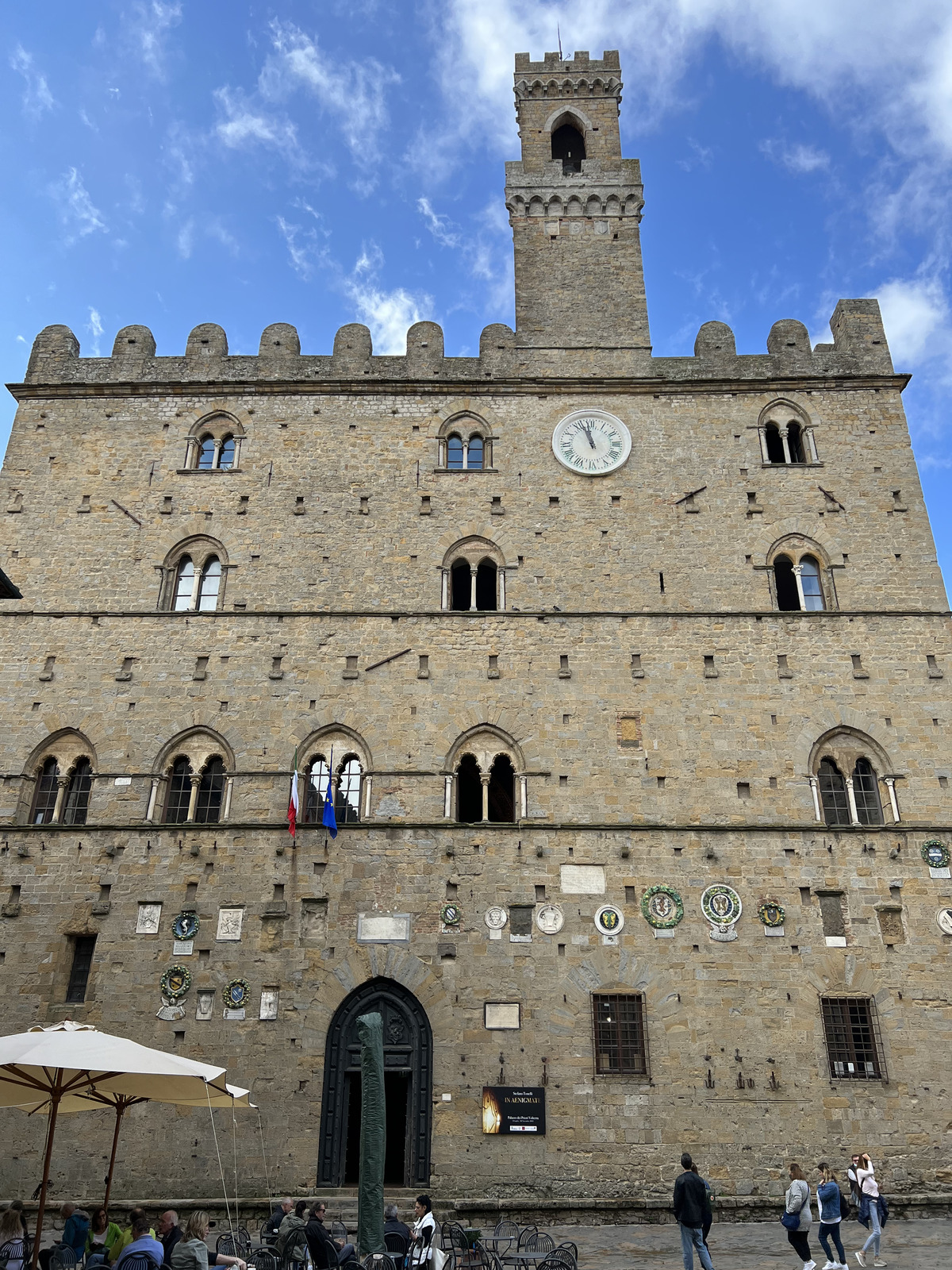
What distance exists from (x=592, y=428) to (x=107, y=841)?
11.7 meters

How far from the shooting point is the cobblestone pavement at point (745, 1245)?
10930mm

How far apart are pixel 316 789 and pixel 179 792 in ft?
7.75

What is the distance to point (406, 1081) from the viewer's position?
14.6 meters

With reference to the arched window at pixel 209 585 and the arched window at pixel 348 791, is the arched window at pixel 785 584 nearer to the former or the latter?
the arched window at pixel 348 791

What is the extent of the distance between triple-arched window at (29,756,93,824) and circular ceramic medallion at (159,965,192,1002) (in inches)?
121

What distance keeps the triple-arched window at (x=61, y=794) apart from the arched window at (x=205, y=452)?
6.30m

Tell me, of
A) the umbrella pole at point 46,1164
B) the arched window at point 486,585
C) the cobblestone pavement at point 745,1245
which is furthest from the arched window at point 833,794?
the umbrella pole at point 46,1164

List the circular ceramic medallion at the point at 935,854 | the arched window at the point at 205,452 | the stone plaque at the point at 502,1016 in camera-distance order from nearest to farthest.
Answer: the stone plaque at the point at 502,1016 → the circular ceramic medallion at the point at 935,854 → the arched window at the point at 205,452

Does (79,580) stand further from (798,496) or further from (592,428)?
(798,496)

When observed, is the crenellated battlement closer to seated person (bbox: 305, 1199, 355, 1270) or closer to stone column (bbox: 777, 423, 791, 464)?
stone column (bbox: 777, 423, 791, 464)

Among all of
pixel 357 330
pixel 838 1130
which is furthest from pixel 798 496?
pixel 838 1130

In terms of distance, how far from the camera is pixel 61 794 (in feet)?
53.9

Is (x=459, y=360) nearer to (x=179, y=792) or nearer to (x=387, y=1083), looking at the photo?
Answer: (x=179, y=792)

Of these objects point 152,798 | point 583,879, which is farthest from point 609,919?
point 152,798
